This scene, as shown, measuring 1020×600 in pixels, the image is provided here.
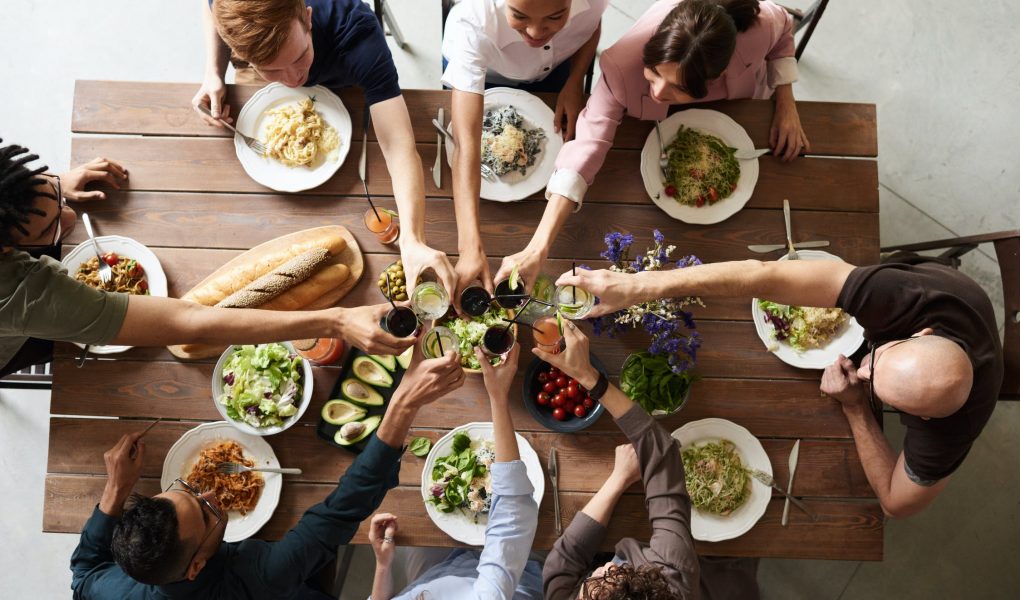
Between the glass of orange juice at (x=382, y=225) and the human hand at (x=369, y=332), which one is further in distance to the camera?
the glass of orange juice at (x=382, y=225)

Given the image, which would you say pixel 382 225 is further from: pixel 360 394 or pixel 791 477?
pixel 791 477

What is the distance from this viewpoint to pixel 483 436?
2180 mm

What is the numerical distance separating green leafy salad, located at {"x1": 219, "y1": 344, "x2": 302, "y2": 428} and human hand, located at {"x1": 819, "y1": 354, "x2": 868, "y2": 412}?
1.81m

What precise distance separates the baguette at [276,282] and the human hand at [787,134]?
1.65m

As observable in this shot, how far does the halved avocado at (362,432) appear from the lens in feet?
7.13

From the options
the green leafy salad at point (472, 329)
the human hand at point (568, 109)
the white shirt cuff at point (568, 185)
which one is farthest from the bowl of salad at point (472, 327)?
the human hand at point (568, 109)

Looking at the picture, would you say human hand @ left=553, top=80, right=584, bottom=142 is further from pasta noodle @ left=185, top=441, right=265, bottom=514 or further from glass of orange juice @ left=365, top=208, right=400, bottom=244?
pasta noodle @ left=185, top=441, right=265, bottom=514

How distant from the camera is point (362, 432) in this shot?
7.14 ft

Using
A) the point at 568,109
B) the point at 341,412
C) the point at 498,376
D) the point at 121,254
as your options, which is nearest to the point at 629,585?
the point at 498,376

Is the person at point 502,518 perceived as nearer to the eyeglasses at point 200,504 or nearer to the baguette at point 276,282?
the eyeglasses at point 200,504

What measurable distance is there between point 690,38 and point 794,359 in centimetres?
112

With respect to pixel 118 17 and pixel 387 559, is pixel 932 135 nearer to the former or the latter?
pixel 387 559

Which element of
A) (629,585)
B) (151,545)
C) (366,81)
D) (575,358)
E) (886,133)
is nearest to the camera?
(629,585)

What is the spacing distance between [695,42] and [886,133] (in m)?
2.19
